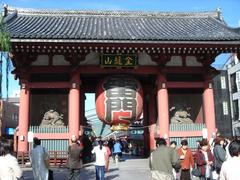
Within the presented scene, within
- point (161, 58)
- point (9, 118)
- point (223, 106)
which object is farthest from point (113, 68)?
point (9, 118)

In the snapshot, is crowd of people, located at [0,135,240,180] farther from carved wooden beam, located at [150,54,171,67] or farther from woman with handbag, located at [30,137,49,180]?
carved wooden beam, located at [150,54,171,67]

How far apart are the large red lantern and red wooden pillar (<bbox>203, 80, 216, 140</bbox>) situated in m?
3.41

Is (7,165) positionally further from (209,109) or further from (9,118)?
(9,118)

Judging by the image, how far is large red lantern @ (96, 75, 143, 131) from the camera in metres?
15.9

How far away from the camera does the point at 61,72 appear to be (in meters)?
17.1

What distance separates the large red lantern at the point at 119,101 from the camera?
15.9 m

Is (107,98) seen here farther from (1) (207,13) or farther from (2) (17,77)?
(1) (207,13)

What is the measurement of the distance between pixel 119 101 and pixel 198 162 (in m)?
6.51

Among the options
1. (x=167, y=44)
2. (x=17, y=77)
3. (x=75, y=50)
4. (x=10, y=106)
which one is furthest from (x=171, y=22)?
(x=10, y=106)

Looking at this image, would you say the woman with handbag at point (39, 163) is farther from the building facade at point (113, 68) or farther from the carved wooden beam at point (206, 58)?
the carved wooden beam at point (206, 58)

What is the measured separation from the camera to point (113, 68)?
17.0 metres

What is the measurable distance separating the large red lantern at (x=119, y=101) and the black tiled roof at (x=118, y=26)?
7.11 feet

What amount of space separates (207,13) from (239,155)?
61.7ft

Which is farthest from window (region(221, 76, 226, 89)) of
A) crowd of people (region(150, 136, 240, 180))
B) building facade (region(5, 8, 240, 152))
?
crowd of people (region(150, 136, 240, 180))
